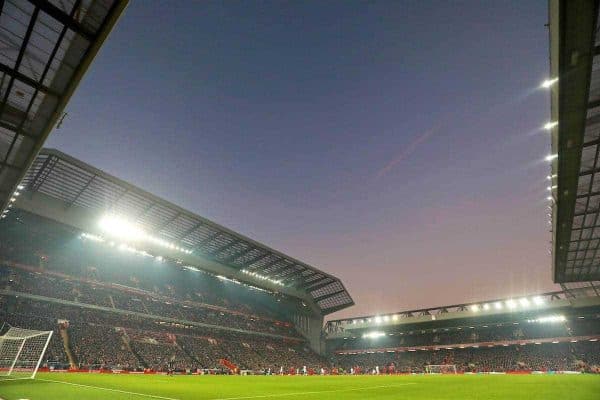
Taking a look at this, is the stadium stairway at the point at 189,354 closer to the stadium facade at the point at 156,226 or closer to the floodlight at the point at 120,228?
the stadium facade at the point at 156,226

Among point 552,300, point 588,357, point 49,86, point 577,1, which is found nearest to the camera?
point 577,1

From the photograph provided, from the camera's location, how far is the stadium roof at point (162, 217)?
3566 centimetres

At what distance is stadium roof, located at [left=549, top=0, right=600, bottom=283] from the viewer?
35.5 feet

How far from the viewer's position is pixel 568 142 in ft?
54.7

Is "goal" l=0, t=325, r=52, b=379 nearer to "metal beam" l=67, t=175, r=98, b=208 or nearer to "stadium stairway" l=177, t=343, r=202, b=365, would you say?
"metal beam" l=67, t=175, r=98, b=208

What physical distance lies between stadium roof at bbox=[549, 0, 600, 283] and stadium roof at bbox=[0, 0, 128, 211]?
44.4 ft

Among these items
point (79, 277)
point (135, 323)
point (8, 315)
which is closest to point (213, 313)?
point (135, 323)

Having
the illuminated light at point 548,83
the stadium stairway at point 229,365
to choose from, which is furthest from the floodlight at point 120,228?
the illuminated light at point 548,83

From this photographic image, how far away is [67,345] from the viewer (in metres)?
34.7

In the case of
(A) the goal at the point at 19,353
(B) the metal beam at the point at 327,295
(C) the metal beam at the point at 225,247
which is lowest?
(A) the goal at the point at 19,353

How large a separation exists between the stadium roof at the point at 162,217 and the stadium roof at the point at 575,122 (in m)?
37.5

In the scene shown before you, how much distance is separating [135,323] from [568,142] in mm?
50222

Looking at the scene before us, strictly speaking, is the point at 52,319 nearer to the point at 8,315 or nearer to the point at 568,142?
the point at 8,315

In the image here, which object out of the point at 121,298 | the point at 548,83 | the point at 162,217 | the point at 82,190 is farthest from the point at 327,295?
the point at 548,83
